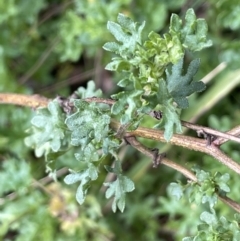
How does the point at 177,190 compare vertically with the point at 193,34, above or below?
below

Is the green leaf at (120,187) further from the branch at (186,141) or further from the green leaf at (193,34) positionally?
the green leaf at (193,34)

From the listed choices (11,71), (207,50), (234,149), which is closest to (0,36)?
(11,71)

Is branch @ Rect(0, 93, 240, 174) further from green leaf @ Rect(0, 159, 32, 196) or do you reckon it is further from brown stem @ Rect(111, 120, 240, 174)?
green leaf @ Rect(0, 159, 32, 196)

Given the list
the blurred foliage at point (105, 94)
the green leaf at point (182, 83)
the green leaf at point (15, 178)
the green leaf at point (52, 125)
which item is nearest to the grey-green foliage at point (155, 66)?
the green leaf at point (182, 83)

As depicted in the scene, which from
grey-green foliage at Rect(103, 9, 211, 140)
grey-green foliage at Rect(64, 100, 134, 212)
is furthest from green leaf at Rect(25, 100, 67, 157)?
grey-green foliage at Rect(103, 9, 211, 140)

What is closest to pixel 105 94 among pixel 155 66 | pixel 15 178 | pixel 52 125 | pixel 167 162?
pixel 15 178

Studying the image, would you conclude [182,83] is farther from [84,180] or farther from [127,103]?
[84,180]
